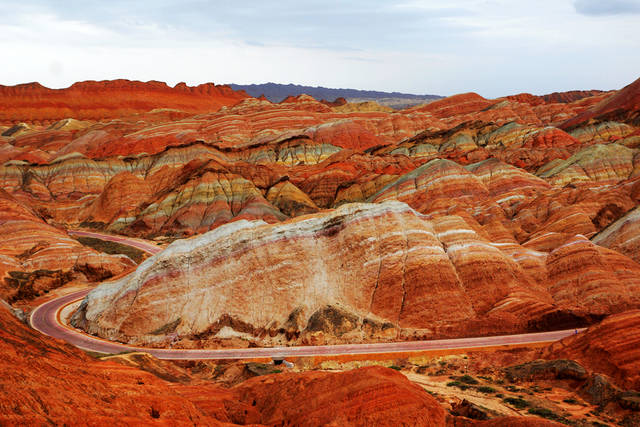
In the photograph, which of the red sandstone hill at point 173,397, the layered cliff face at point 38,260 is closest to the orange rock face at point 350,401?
the red sandstone hill at point 173,397

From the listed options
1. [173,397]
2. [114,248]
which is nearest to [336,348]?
[173,397]

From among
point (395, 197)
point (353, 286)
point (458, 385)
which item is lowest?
point (458, 385)

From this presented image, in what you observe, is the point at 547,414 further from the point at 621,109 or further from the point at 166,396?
the point at 621,109

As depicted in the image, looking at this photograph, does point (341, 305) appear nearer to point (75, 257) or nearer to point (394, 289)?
point (394, 289)

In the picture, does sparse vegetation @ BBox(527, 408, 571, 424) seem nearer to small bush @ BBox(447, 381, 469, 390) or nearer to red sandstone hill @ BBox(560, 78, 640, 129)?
small bush @ BBox(447, 381, 469, 390)

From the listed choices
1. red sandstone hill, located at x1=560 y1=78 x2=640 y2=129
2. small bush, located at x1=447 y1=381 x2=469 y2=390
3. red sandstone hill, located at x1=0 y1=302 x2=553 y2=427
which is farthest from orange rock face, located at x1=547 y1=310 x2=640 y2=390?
red sandstone hill, located at x1=560 y1=78 x2=640 y2=129
